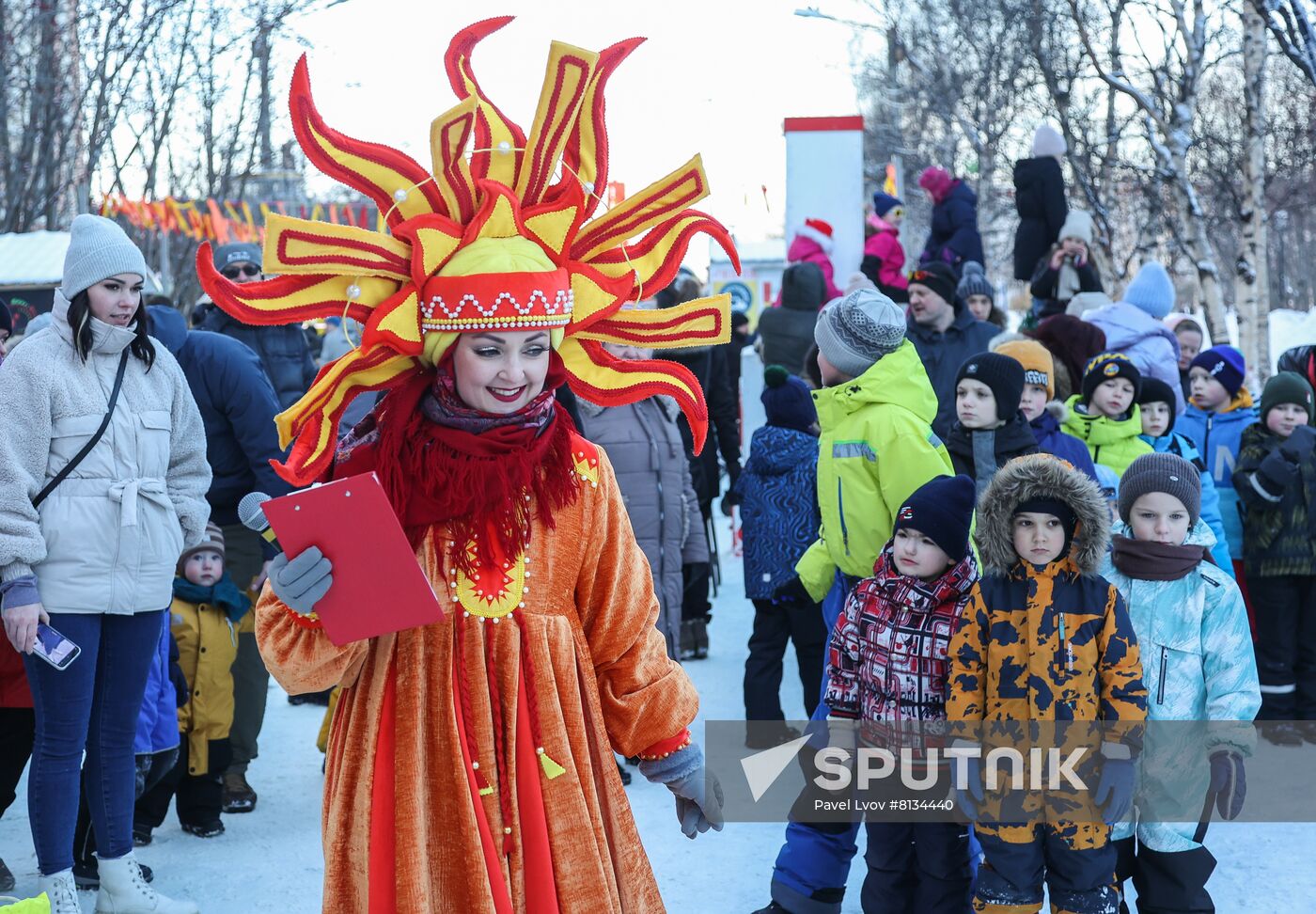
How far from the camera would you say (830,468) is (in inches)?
174

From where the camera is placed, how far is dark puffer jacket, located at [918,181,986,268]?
9859 mm

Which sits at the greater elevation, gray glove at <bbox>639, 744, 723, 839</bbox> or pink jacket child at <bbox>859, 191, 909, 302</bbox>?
pink jacket child at <bbox>859, 191, 909, 302</bbox>

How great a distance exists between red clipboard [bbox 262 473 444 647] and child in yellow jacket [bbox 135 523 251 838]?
279 centimetres

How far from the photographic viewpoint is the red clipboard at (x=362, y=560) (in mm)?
2332

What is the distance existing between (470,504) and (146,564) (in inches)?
71.8

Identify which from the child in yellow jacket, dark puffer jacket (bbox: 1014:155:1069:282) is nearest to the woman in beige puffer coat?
the child in yellow jacket

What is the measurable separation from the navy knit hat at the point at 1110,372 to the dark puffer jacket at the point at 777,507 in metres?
1.11

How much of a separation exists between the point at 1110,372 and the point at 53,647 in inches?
152

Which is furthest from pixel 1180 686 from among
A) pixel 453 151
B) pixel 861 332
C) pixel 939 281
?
pixel 939 281

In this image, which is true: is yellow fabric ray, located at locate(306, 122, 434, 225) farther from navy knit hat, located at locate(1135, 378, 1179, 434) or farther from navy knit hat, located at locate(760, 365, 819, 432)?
navy knit hat, located at locate(1135, 378, 1179, 434)

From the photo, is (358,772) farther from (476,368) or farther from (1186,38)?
(1186,38)

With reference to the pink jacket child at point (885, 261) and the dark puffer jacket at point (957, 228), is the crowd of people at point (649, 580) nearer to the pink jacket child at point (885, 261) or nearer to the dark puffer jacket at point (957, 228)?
the dark puffer jacket at point (957, 228)

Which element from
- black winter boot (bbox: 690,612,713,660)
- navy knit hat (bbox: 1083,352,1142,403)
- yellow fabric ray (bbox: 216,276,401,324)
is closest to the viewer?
yellow fabric ray (bbox: 216,276,401,324)

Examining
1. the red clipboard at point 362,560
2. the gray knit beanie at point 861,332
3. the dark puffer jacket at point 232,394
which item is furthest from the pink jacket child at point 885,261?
the red clipboard at point 362,560
